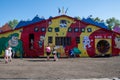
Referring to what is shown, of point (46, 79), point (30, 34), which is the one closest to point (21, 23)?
point (30, 34)

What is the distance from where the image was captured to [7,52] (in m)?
29.6

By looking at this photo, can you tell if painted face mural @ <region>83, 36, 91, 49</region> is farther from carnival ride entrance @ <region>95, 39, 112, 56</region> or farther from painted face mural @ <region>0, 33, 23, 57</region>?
painted face mural @ <region>0, 33, 23, 57</region>

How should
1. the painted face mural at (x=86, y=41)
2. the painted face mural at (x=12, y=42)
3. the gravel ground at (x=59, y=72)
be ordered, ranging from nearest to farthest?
the gravel ground at (x=59, y=72) < the painted face mural at (x=12, y=42) < the painted face mural at (x=86, y=41)

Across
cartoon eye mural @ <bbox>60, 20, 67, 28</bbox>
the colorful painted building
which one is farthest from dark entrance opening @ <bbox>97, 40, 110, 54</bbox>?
cartoon eye mural @ <bbox>60, 20, 67, 28</bbox>

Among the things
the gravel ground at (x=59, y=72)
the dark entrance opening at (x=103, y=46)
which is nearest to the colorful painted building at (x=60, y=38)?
the dark entrance opening at (x=103, y=46)

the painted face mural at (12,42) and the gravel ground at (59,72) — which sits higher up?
the painted face mural at (12,42)

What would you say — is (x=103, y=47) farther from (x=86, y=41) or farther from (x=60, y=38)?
(x=60, y=38)

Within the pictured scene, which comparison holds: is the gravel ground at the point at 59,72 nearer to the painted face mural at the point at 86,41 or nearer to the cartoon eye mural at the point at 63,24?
the painted face mural at the point at 86,41

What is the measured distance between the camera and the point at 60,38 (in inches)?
1577

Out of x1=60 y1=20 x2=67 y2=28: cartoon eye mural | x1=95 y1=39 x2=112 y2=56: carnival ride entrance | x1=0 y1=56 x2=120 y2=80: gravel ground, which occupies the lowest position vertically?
x1=0 y1=56 x2=120 y2=80: gravel ground

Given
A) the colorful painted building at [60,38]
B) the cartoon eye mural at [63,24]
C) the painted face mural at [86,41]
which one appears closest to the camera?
the colorful painted building at [60,38]

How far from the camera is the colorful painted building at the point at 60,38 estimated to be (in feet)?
129

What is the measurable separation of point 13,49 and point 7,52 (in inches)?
392

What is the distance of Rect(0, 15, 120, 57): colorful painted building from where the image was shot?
129 ft
